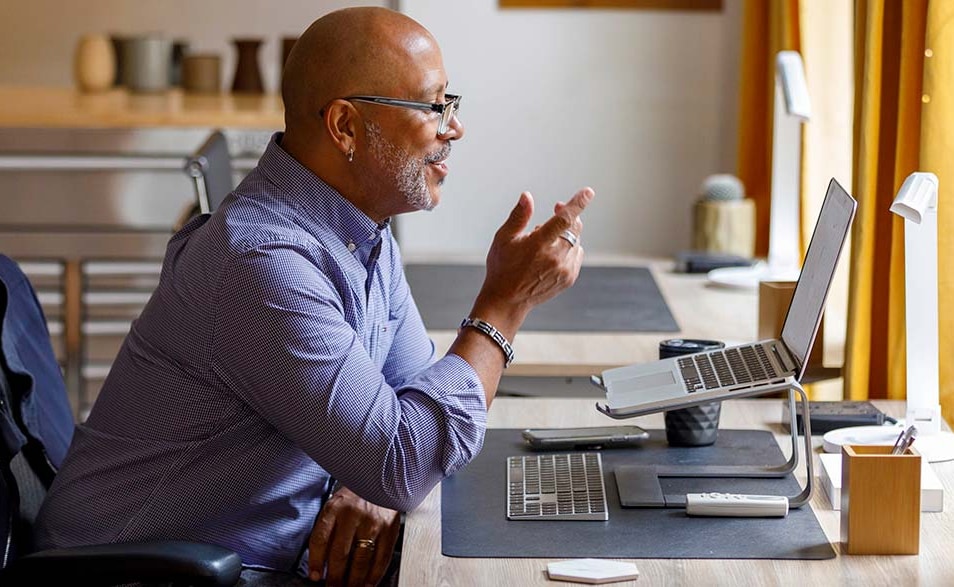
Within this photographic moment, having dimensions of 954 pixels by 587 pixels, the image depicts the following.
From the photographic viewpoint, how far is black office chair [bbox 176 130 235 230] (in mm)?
2551

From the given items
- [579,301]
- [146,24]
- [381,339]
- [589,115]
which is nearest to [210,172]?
[579,301]

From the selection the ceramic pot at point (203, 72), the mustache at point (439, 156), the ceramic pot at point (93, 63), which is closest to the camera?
the mustache at point (439, 156)

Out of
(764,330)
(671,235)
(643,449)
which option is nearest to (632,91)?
(671,235)

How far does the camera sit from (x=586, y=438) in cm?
180

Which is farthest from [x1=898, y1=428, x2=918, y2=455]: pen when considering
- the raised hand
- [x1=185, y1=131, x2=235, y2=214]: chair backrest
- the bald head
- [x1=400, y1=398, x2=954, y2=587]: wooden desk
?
[x1=185, y1=131, x2=235, y2=214]: chair backrest

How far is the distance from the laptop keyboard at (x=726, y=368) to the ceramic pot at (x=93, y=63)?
3.20 metres

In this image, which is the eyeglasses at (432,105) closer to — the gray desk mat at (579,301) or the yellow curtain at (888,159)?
the yellow curtain at (888,159)

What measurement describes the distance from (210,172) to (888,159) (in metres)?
1.32

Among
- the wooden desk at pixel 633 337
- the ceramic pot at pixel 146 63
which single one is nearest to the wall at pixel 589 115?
the wooden desk at pixel 633 337

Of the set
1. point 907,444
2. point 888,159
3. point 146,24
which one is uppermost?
point 146,24

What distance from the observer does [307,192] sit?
5.42 feet

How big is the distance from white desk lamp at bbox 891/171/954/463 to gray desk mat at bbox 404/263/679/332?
0.78 m

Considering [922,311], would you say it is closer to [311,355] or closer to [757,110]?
[311,355]

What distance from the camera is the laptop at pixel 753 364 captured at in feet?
5.03
